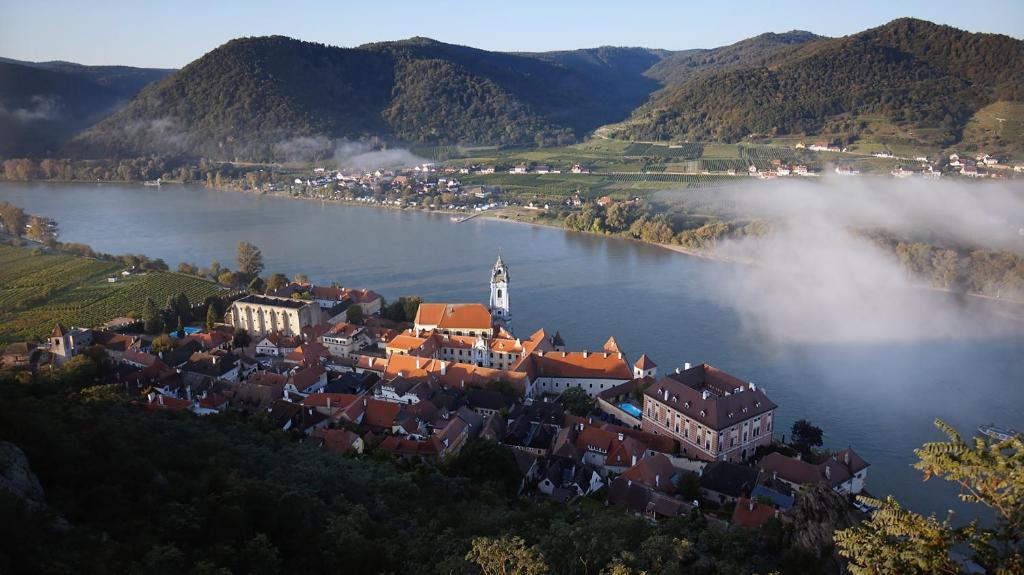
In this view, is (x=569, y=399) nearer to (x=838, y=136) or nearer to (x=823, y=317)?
(x=823, y=317)

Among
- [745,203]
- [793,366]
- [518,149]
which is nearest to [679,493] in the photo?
[793,366]

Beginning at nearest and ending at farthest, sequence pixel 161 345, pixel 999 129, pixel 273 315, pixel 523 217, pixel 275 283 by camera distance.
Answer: pixel 161 345 → pixel 273 315 → pixel 275 283 → pixel 523 217 → pixel 999 129

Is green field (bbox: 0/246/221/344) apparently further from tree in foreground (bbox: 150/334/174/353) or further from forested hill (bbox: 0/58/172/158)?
forested hill (bbox: 0/58/172/158)

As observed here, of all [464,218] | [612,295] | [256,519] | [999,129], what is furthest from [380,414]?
[999,129]

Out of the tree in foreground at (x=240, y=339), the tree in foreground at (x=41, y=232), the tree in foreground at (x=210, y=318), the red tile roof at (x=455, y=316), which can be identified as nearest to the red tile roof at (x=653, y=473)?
the red tile roof at (x=455, y=316)

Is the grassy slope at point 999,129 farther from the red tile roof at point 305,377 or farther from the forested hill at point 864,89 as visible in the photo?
the red tile roof at point 305,377

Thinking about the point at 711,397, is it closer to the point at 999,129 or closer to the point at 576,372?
the point at 576,372
